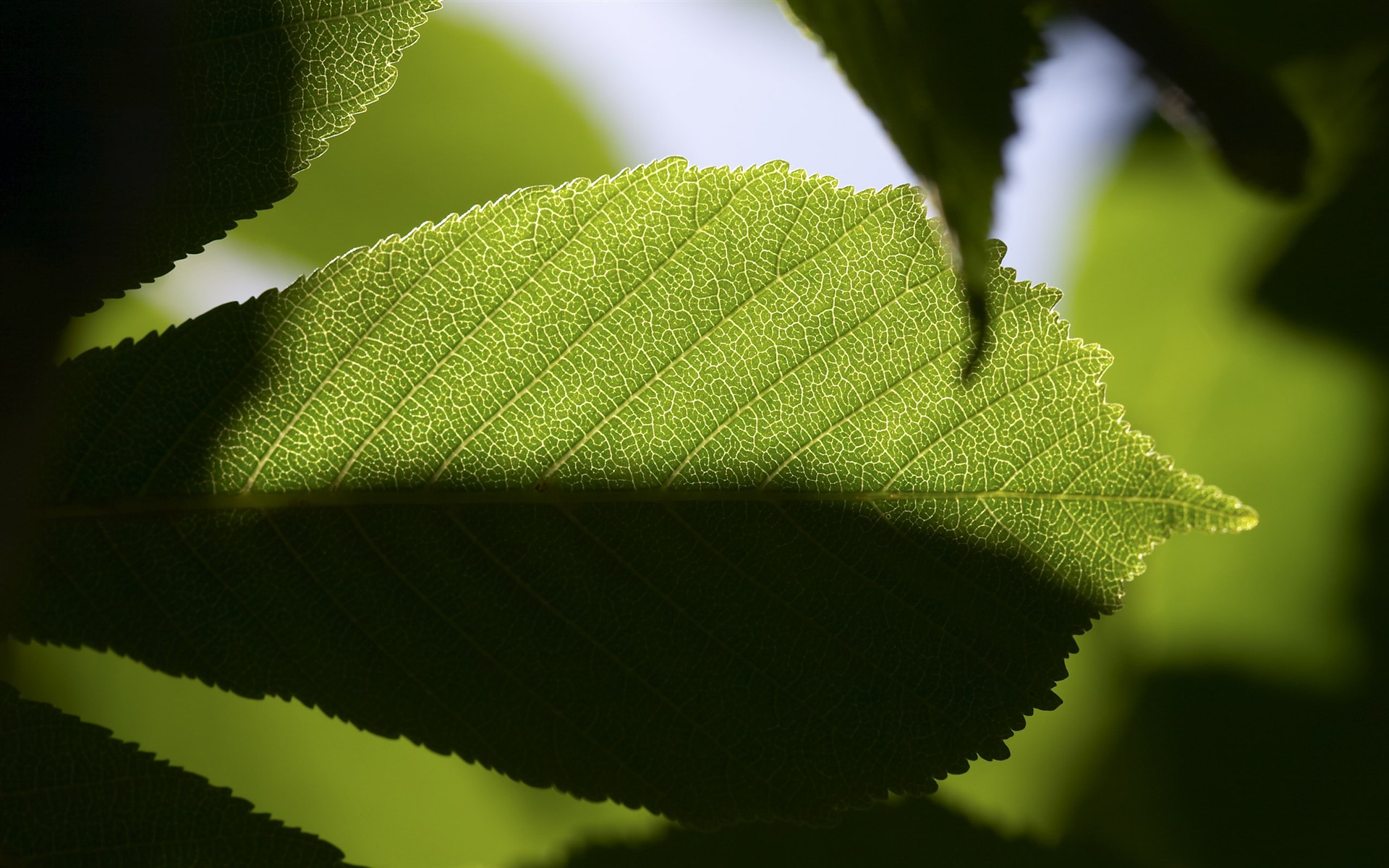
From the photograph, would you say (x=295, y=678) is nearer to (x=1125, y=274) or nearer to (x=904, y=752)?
(x=904, y=752)

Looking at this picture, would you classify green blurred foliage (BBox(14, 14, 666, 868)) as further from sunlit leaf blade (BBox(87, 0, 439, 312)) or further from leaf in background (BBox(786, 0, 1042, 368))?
leaf in background (BBox(786, 0, 1042, 368))

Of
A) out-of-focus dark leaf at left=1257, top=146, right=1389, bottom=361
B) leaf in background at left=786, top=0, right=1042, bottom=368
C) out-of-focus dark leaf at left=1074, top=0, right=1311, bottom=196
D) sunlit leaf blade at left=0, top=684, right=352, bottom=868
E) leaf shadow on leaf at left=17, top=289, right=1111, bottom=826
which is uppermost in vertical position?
out-of-focus dark leaf at left=1257, top=146, right=1389, bottom=361

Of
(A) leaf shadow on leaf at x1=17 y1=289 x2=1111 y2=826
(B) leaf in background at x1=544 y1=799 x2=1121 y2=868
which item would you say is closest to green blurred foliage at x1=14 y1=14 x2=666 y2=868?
(B) leaf in background at x1=544 y1=799 x2=1121 y2=868

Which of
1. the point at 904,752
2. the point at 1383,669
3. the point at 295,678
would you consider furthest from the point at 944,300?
the point at 1383,669

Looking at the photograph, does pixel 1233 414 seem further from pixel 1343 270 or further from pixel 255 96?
pixel 255 96

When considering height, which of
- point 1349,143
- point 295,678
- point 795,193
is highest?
point 1349,143

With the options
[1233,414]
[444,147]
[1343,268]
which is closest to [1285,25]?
[1343,268]
